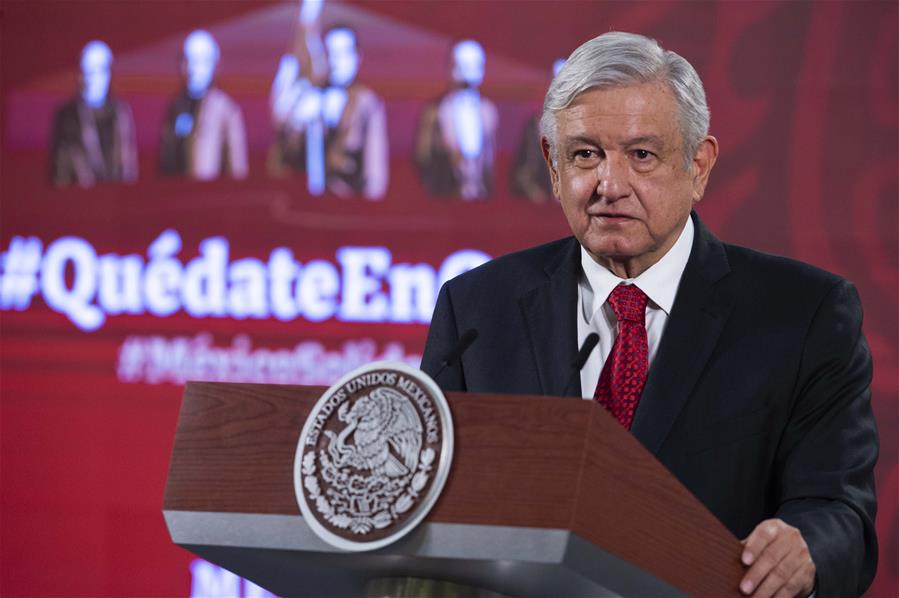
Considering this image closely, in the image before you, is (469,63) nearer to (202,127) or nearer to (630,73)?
(202,127)

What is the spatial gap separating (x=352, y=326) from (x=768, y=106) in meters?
1.43

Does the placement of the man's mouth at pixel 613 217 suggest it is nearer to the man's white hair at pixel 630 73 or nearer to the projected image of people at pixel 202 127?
the man's white hair at pixel 630 73

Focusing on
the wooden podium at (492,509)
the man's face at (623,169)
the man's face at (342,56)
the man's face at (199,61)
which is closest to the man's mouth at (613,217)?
the man's face at (623,169)

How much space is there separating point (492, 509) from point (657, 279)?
2.62 feet

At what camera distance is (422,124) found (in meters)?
3.71

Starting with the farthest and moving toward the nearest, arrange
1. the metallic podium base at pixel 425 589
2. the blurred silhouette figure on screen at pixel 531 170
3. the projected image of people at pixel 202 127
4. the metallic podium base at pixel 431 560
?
the projected image of people at pixel 202 127 < the blurred silhouette figure on screen at pixel 531 170 < the metallic podium base at pixel 425 589 < the metallic podium base at pixel 431 560

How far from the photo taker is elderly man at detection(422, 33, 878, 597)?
5.29ft

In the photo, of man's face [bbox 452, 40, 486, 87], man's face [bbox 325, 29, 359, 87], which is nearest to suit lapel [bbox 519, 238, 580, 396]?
man's face [bbox 452, 40, 486, 87]

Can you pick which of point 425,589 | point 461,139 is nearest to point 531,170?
point 461,139

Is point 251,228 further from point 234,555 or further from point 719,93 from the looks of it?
point 234,555

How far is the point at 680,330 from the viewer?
1.71m

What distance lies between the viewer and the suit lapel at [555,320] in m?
1.74

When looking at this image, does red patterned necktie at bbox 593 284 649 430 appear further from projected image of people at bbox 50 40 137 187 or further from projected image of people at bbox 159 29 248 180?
projected image of people at bbox 50 40 137 187

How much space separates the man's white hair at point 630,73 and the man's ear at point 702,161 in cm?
4
